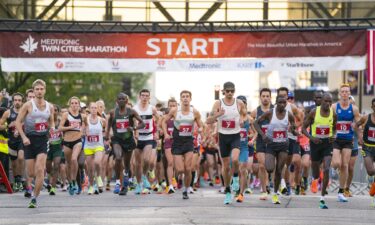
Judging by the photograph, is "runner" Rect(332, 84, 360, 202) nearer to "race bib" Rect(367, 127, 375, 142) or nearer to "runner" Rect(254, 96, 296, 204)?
"race bib" Rect(367, 127, 375, 142)

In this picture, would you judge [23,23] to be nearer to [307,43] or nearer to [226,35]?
[226,35]

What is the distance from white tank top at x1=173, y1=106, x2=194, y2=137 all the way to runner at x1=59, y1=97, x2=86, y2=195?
2258 millimetres

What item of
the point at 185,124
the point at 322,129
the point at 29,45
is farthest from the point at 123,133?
the point at 29,45

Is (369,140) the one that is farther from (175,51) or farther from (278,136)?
(175,51)

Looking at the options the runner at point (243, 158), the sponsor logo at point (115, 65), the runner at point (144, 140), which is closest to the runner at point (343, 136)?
the runner at point (243, 158)

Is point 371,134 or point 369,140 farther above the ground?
point 371,134

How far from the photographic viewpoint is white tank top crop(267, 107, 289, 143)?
18.6m

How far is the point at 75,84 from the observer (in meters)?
63.3

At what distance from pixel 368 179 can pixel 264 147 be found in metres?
5.61

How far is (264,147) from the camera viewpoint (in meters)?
19.3

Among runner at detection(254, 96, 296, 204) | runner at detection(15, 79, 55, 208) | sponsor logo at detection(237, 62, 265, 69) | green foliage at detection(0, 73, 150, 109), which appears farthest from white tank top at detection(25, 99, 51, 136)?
green foliage at detection(0, 73, 150, 109)

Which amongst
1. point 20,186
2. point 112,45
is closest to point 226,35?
point 112,45

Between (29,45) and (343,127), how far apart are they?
34.8 feet

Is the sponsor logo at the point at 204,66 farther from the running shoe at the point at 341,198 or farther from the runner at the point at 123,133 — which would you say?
the running shoe at the point at 341,198
